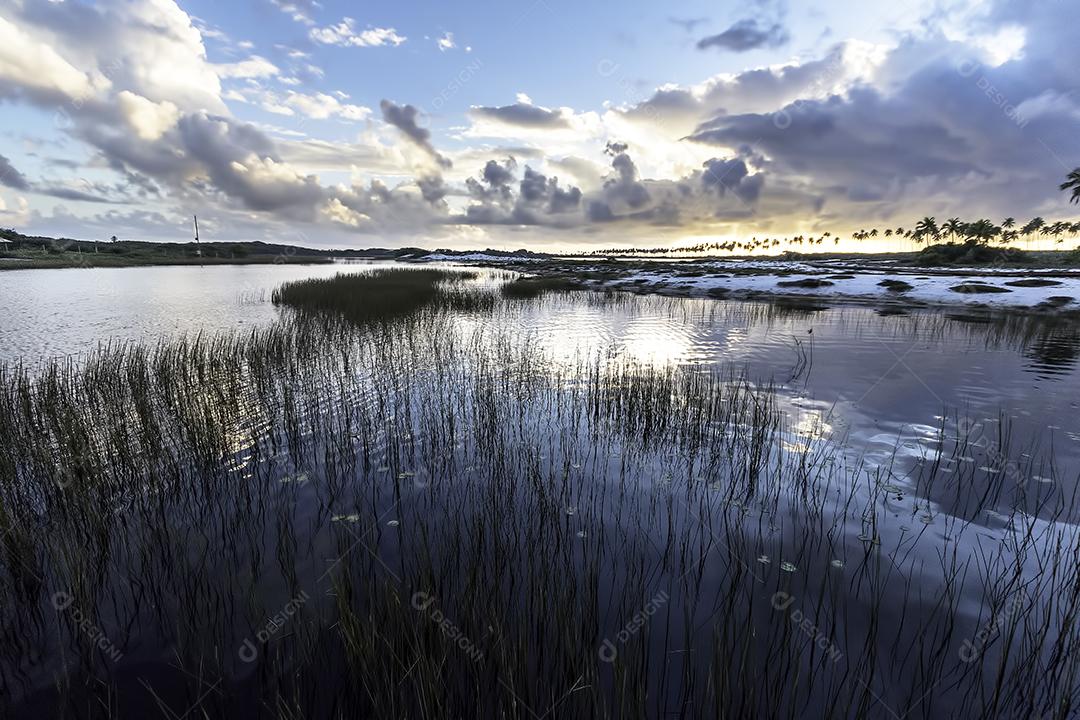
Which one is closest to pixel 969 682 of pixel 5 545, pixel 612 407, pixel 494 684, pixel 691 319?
pixel 494 684

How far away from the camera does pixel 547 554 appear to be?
4.74 m

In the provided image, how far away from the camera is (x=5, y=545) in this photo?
432 centimetres

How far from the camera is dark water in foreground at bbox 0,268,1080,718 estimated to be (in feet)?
10.9

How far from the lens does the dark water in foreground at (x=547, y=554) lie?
130 inches
